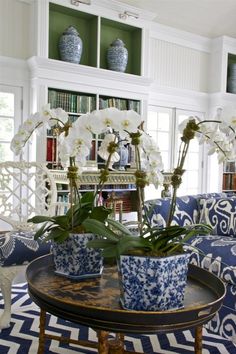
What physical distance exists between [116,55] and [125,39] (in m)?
0.57

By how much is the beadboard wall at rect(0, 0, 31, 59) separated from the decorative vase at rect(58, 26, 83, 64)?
1.27ft

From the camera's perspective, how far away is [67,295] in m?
1.19

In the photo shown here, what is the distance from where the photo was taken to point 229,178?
20.2ft

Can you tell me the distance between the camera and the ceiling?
16.5 ft

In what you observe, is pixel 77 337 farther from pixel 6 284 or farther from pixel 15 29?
pixel 15 29

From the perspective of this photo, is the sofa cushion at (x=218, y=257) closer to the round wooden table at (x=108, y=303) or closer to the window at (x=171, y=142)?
the round wooden table at (x=108, y=303)

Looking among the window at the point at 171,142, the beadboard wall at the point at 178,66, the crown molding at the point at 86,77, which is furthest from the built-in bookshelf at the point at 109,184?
the beadboard wall at the point at 178,66

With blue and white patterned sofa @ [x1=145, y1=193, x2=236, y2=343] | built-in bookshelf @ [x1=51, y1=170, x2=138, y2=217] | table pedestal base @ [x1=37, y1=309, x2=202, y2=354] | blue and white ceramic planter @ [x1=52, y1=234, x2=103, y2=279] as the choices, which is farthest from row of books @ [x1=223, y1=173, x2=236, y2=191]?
blue and white ceramic planter @ [x1=52, y1=234, x2=103, y2=279]

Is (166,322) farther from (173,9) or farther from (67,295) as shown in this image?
(173,9)

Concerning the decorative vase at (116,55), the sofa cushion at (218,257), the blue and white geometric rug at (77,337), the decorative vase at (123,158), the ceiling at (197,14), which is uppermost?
the ceiling at (197,14)

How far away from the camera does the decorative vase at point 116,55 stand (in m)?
4.70

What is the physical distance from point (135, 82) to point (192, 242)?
2922 millimetres

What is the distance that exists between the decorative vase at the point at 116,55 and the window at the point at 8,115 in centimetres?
124

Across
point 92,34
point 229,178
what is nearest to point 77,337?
point 92,34
